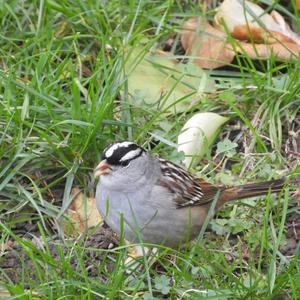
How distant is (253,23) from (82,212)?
1494 mm

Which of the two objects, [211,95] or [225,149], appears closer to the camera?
[225,149]

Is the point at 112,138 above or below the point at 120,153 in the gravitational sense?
below

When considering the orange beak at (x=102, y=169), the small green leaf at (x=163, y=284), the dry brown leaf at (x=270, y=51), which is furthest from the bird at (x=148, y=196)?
the dry brown leaf at (x=270, y=51)

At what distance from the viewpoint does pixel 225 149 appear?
4.46 meters

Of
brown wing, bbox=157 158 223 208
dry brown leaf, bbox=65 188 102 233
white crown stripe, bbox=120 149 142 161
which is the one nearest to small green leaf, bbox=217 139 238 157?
brown wing, bbox=157 158 223 208

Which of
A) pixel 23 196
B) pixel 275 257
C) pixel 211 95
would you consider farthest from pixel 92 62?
pixel 275 257

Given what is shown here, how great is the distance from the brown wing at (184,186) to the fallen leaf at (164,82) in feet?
1.46

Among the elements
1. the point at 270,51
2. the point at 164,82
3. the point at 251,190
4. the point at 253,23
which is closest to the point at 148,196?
the point at 251,190

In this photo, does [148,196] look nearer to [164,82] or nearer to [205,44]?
[164,82]

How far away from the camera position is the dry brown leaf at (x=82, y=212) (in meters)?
4.24

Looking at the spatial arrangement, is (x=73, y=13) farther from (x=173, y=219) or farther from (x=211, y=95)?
(x=173, y=219)

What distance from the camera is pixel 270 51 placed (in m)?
4.83

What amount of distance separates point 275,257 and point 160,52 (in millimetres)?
1710

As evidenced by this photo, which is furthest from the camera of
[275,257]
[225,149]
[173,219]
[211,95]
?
[211,95]
